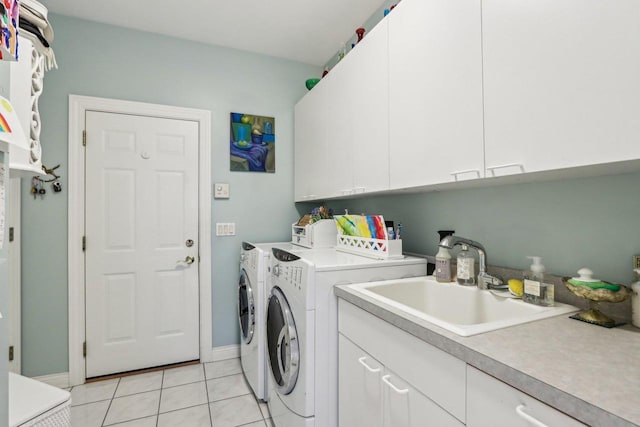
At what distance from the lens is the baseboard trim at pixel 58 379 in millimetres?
2164

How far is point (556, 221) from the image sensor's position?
45.5 inches

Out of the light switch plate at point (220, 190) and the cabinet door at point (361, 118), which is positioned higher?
the cabinet door at point (361, 118)

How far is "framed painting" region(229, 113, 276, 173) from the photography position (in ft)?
8.89

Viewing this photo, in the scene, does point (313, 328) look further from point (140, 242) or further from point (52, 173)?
point (52, 173)

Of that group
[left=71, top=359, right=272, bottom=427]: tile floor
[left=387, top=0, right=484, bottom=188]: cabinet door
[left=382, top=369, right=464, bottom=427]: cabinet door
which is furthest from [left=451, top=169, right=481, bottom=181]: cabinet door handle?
[left=71, top=359, right=272, bottom=427]: tile floor

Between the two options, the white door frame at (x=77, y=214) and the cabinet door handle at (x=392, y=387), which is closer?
the cabinet door handle at (x=392, y=387)

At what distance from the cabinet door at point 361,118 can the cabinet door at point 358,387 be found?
0.81 metres

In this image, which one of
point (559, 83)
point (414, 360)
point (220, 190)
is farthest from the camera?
point (220, 190)

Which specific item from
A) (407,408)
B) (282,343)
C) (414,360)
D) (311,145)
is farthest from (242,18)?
Answer: (407,408)

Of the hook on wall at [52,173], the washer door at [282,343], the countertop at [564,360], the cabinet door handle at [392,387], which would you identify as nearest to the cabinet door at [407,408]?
the cabinet door handle at [392,387]

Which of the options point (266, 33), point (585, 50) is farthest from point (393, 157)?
point (266, 33)

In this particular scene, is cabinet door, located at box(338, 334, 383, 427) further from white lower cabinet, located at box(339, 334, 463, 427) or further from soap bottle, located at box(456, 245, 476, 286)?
soap bottle, located at box(456, 245, 476, 286)

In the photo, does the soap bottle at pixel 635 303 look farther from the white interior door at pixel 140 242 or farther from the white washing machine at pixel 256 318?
the white interior door at pixel 140 242

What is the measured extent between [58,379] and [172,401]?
0.93m
